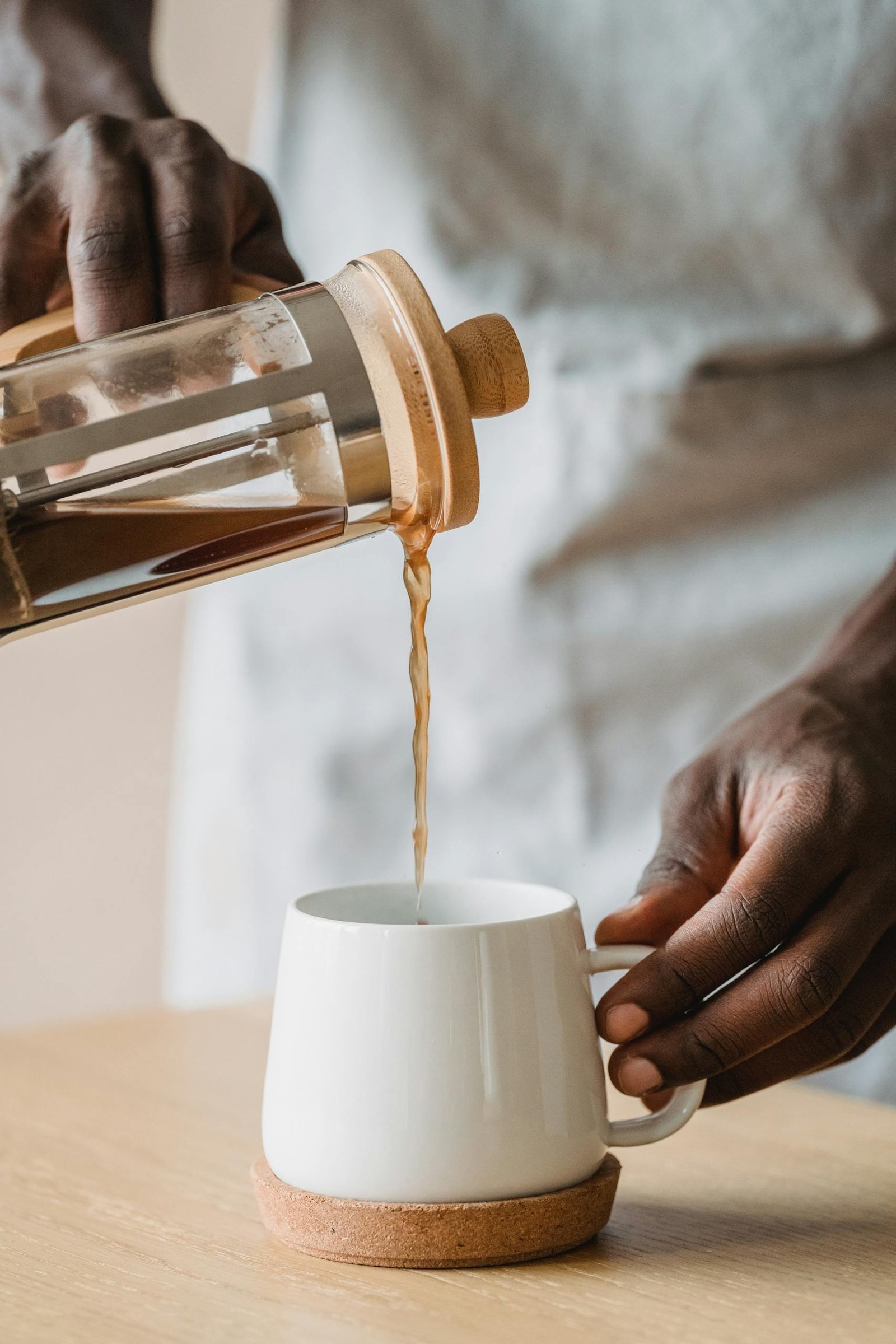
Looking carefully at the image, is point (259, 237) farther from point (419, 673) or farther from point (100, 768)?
point (100, 768)

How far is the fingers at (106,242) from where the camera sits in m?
0.58

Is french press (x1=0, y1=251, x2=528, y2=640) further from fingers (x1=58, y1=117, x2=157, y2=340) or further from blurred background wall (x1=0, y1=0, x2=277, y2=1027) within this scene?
blurred background wall (x1=0, y1=0, x2=277, y2=1027)

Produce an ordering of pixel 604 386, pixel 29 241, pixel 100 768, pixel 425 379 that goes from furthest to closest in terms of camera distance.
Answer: pixel 100 768, pixel 604 386, pixel 29 241, pixel 425 379

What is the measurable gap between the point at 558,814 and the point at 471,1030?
1.72 ft

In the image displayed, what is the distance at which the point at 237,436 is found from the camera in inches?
20.4

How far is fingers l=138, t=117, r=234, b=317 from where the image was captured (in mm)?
594

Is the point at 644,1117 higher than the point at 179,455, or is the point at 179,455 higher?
the point at 179,455

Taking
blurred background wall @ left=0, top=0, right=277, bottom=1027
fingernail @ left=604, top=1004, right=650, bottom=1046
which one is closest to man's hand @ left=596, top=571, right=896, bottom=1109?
fingernail @ left=604, top=1004, right=650, bottom=1046

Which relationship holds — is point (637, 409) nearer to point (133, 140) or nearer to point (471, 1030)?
point (133, 140)

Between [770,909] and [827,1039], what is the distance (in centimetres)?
8

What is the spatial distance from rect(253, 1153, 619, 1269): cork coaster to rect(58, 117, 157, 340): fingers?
0.34 m

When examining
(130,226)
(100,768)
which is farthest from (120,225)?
(100,768)

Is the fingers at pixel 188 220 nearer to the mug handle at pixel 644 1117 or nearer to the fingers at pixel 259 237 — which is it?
the fingers at pixel 259 237

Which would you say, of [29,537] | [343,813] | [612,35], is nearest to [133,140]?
[29,537]
